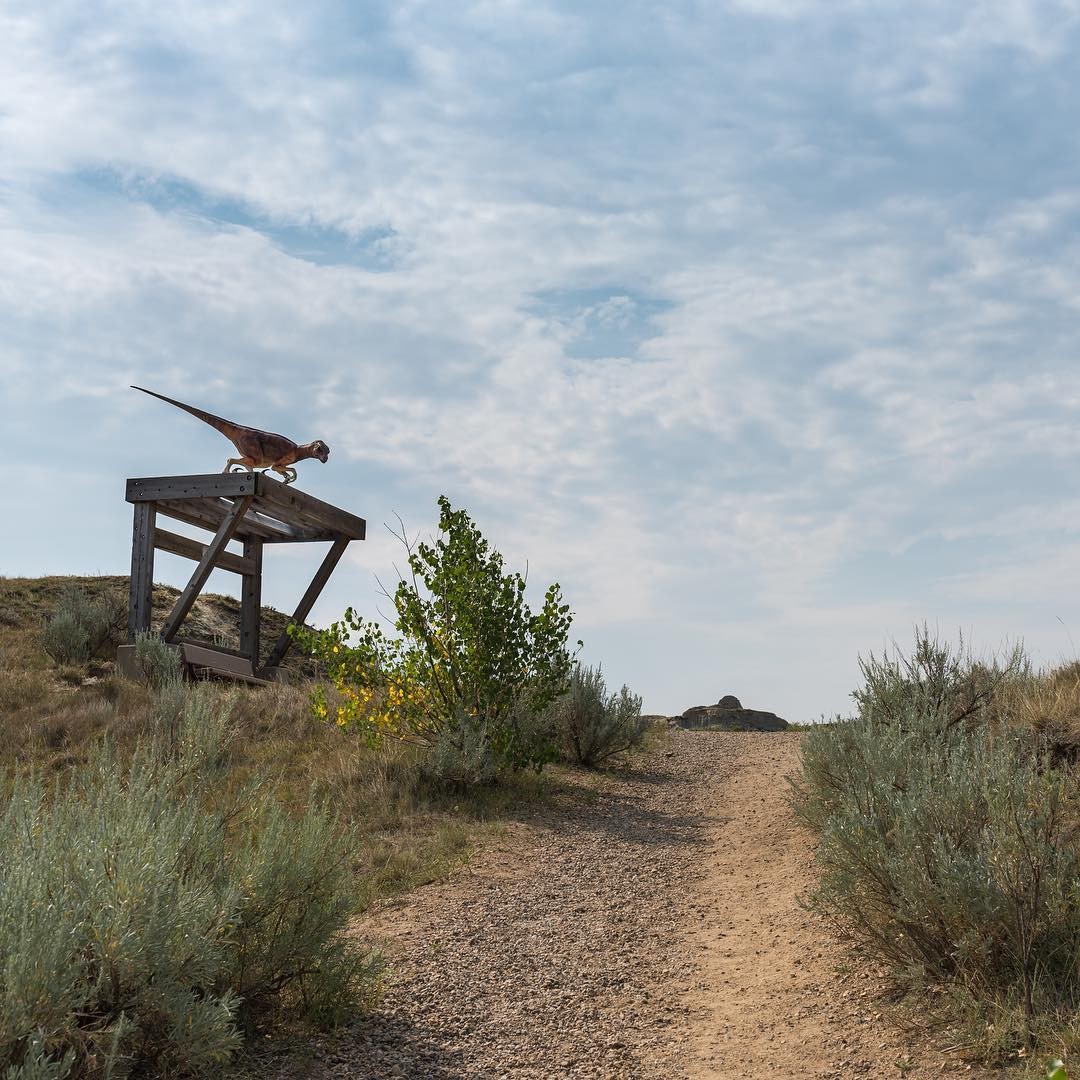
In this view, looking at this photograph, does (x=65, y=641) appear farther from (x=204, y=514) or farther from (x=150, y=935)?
(x=150, y=935)

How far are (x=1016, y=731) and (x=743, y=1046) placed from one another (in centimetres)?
322

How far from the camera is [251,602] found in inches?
602

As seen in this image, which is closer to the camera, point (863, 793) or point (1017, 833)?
point (1017, 833)

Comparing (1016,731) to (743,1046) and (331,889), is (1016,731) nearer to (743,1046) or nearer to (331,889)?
(743,1046)

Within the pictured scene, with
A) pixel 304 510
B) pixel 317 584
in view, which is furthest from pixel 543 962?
→ pixel 317 584

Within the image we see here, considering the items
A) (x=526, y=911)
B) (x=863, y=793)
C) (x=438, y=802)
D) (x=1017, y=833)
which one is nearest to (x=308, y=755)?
(x=438, y=802)

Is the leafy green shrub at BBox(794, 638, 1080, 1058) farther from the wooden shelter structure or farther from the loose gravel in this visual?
the wooden shelter structure

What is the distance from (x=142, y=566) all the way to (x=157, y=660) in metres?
1.58

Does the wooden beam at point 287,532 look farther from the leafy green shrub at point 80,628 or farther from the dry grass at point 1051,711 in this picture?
the dry grass at point 1051,711

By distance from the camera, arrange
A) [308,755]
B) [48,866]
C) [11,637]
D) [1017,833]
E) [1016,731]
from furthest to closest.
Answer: [11,637]
[308,755]
[1016,731]
[1017,833]
[48,866]

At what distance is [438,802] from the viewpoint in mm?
8492

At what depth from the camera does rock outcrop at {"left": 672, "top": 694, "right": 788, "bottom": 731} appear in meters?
16.2

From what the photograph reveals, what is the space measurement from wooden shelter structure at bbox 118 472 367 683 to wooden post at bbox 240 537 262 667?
0.01 m

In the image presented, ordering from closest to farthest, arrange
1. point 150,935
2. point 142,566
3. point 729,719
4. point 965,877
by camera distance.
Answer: point 150,935
point 965,877
point 142,566
point 729,719
